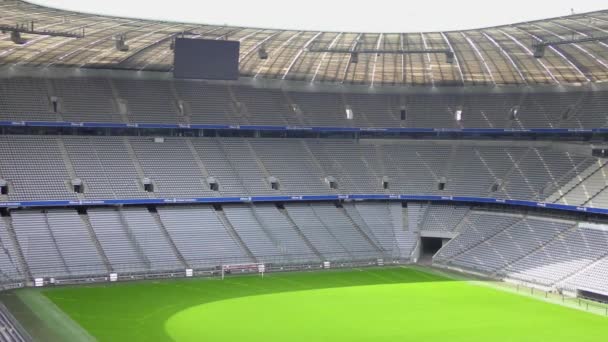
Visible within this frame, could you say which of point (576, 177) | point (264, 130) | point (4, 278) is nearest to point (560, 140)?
point (576, 177)

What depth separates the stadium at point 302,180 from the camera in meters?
32.6

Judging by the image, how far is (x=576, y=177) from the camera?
45.6 meters

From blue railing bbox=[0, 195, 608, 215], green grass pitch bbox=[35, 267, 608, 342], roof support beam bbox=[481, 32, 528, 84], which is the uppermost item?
roof support beam bbox=[481, 32, 528, 84]

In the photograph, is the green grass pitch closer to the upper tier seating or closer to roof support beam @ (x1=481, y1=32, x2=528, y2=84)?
roof support beam @ (x1=481, y1=32, x2=528, y2=84)

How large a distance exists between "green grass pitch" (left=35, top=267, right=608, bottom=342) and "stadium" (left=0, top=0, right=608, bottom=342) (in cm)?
17

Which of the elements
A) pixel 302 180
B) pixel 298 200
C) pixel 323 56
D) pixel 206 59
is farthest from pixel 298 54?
pixel 298 200

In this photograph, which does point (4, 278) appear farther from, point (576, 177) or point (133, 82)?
point (576, 177)

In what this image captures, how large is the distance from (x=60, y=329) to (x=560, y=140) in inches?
1405

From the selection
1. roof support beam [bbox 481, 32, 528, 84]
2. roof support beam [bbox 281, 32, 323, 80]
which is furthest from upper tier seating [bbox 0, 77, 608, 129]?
roof support beam [bbox 481, 32, 528, 84]

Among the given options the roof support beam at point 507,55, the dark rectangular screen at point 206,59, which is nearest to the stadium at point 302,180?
the dark rectangular screen at point 206,59

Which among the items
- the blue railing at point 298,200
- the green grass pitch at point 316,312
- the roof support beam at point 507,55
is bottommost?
the green grass pitch at point 316,312

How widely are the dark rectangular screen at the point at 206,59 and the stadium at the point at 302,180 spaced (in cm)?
14

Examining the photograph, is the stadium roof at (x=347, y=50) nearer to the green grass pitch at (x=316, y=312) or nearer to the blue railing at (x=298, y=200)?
the blue railing at (x=298, y=200)

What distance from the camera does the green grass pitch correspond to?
27.8 metres
